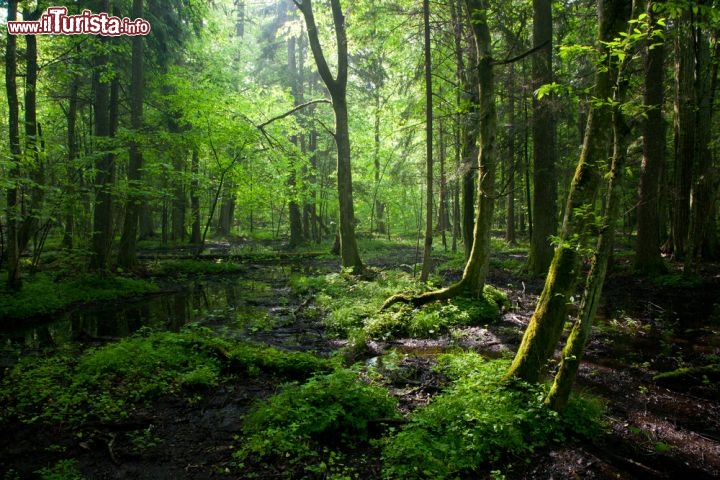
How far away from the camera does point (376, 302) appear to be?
411 inches

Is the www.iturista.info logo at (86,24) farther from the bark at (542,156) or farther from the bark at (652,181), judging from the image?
the bark at (652,181)

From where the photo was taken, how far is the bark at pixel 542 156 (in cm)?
1230

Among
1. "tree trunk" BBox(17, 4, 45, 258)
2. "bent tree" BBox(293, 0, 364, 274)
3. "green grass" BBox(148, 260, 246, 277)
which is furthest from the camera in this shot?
"green grass" BBox(148, 260, 246, 277)

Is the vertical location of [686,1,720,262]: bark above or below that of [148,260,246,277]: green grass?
above

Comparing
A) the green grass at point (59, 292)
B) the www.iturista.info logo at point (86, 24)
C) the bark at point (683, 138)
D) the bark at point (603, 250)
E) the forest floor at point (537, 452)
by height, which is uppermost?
the www.iturista.info logo at point (86, 24)

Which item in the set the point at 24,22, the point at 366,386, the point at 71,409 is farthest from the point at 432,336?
the point at 24,22

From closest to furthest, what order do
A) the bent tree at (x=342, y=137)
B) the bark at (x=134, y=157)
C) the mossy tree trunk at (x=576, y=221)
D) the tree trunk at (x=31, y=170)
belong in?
the mossy tree trunk at (x=576, y=221), the tree trunk at (x=31, y=170), the bent tree at (x=342, y=137), the bark at (x=134, y=157)

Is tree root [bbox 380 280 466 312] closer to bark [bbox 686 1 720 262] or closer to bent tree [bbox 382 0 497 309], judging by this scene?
bent tree [bbox 382 0 497 309]

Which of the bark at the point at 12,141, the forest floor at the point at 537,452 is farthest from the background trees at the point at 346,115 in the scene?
the forest floor at the point at 537,452

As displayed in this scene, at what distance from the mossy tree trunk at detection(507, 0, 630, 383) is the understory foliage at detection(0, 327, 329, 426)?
10.1 feet

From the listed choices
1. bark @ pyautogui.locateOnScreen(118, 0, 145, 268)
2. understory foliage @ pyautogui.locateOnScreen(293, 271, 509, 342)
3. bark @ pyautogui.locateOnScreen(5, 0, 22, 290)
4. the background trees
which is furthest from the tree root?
bark @ pyautogui.locateOnScreen(118, 0, 145, 268)

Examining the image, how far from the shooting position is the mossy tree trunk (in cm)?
439

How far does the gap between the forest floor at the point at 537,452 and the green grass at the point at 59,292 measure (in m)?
5.75

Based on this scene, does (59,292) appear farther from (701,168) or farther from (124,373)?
(701,168)
